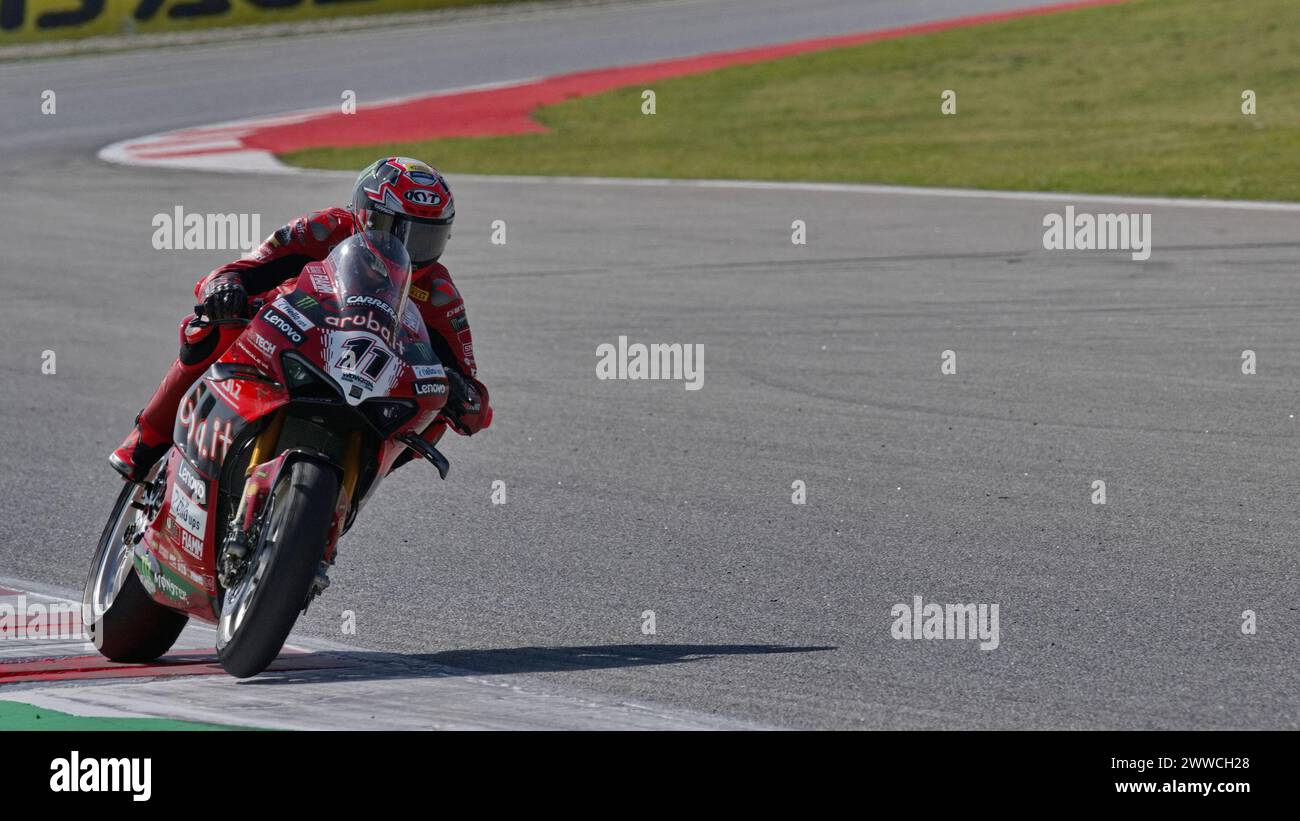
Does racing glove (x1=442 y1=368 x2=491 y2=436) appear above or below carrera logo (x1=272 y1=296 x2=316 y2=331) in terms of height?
below

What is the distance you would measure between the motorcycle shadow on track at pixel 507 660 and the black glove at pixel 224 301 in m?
0.99

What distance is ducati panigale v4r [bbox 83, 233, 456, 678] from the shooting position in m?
4.61

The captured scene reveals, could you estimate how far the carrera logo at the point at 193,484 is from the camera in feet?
16.3

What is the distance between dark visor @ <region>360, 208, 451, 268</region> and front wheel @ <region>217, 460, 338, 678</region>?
0.85 metres

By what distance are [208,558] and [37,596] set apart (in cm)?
150

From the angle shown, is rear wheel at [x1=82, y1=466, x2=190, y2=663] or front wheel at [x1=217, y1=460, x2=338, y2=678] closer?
front wheel at [x1=217, y1=460, x2=338, y2=678]

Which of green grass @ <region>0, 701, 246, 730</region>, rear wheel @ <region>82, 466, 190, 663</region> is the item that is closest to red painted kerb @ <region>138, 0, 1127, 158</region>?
rear wheel @ <region>82, 466, 190, 663</region>

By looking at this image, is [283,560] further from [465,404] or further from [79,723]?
[465,404]

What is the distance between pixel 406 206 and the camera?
5145mm

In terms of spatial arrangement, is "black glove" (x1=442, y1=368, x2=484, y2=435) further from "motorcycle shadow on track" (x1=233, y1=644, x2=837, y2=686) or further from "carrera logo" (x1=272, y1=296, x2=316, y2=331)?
"motorcycle shadow on track" (x1=233, y1=644, x2=837, y2=686)

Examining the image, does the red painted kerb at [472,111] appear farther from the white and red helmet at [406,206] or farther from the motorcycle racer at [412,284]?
the white and red helmet at [406,206]
